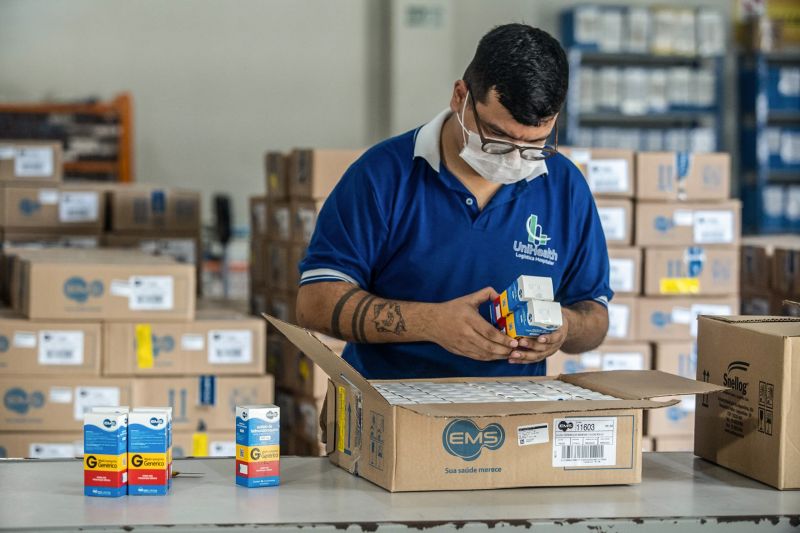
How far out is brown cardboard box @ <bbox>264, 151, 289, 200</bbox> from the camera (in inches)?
195

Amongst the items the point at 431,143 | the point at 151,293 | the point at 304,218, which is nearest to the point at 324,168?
the point at 304,218

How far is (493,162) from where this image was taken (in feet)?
7.39

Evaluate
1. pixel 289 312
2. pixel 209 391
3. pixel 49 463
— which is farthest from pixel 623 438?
pixel 289 312

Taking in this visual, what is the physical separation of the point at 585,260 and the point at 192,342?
2.00 meters

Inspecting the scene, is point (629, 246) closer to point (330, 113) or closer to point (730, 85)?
point (330, 113)

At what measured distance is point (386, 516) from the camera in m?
1.65

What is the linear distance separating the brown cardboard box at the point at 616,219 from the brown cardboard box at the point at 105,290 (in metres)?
1.78

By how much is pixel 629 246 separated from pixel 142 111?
15.3ft

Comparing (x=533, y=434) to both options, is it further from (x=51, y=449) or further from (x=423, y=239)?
(x=51, y=449)

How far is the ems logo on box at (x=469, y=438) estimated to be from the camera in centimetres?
178

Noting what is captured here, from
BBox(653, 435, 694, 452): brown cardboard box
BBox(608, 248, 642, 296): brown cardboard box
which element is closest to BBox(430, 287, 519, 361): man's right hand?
BBox(608, 248, 642, 296): brown cardboard box

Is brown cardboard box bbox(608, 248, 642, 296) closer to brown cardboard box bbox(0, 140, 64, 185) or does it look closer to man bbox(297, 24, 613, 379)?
man bbox(297, 24, 613, 379)

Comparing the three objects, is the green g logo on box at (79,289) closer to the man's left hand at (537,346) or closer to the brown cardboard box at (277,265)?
the brown cardboard box at (277,265)

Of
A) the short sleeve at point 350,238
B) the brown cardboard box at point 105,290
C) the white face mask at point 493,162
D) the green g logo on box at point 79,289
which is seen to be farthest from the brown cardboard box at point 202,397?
the white face mask at point 493,162
